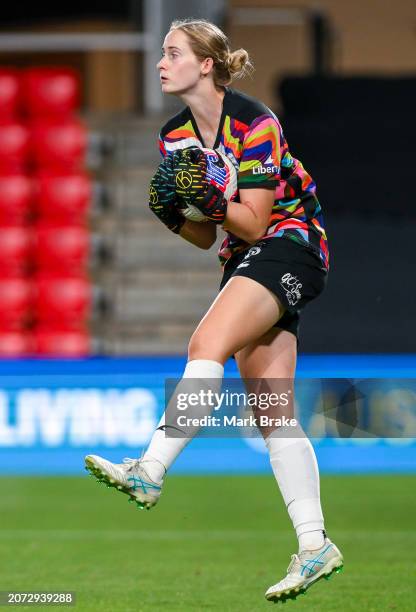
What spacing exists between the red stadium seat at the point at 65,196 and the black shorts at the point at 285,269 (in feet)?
22.2

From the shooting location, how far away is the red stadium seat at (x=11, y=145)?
11.0 m

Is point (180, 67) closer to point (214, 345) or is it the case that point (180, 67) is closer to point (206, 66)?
point (206, 66)

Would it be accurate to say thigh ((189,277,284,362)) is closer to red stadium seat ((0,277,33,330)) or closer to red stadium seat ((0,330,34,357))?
red stadium seat ((0,330,34,357))

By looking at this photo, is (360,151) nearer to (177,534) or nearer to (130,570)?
(177,534)

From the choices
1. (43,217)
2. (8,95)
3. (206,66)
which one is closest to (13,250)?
(43,217)

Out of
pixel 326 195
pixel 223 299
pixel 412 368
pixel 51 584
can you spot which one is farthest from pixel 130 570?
pixel 326 195

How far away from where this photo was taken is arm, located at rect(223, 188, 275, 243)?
412 centimetres

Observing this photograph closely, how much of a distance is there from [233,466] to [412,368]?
1.17m

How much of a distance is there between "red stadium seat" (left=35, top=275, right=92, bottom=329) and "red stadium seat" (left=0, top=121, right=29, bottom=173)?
42.1 inches

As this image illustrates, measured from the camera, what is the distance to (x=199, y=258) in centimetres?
1064

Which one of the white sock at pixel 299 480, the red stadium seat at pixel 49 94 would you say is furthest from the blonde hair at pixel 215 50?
the red stadium seat at pixel 49 94

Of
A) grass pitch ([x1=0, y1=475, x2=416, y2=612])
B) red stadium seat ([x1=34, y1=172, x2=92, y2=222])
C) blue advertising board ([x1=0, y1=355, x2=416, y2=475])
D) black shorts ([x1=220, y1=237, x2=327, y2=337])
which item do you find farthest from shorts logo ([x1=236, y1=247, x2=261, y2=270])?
red stadium seat ([x1=34, y1=172, x2=92, y2=222])

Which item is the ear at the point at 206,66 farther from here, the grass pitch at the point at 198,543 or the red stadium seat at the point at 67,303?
the red stadium seat at the point at 67,303

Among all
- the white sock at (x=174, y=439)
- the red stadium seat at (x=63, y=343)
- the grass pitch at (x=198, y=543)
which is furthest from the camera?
the red stadium seat at (x=63, y=343)
